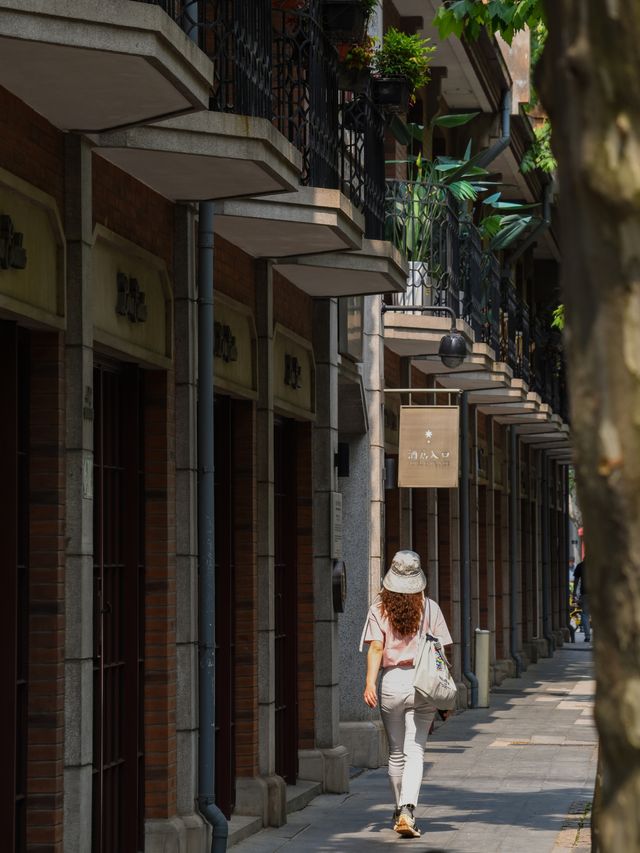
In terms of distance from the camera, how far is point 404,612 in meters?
12.4

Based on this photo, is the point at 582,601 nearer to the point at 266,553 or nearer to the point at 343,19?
the point at 266,553

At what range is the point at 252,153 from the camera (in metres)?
9.48

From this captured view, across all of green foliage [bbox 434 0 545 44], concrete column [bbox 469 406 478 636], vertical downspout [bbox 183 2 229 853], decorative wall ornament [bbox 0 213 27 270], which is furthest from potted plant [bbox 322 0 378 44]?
concrete column [bbox 469 406 478 636]

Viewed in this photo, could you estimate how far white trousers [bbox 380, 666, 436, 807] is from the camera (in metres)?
12.4

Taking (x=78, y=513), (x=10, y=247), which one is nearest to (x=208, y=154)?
(x=10, y=247)

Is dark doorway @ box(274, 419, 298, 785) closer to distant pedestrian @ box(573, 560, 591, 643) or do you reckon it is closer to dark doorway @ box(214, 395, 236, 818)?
dark doorway @ box(214, 395, 236, 818)

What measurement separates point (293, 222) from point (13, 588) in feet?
12.8

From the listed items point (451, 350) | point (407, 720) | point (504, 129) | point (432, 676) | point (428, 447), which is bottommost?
point (407, 720)

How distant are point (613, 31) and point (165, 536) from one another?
319 inches

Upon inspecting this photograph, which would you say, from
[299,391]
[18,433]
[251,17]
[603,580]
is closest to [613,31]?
[603,580]

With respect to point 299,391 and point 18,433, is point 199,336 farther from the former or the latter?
point 299,391

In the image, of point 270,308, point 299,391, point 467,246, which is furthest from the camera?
point 467,246

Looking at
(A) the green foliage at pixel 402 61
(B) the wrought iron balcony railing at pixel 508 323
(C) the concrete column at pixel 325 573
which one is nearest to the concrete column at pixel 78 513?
(A) the green foliage at pixel 402 61

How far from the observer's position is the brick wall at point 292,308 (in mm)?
14125
